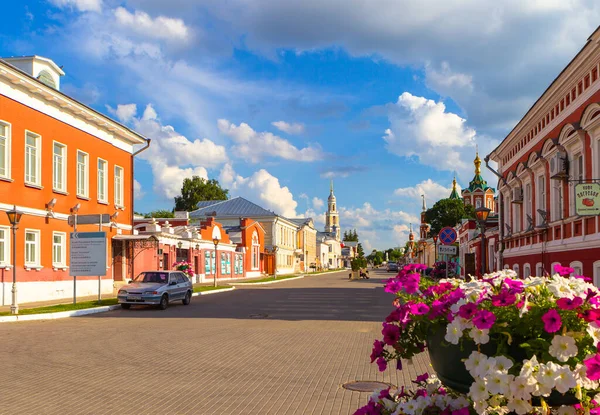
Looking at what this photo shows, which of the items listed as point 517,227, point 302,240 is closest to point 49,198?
point 517,227

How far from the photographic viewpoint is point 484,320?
3.27 meters

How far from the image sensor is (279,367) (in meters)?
9.86

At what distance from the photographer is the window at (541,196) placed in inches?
917

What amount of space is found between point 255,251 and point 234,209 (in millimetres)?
17379

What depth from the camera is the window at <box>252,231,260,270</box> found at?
226 feet

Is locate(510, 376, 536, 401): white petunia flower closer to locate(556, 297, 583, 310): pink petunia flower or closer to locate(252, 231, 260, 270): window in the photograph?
locate(556, 297, 583, 310): pink petunia flower

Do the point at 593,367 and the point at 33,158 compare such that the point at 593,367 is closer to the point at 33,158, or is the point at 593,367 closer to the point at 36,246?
the point at 36,246

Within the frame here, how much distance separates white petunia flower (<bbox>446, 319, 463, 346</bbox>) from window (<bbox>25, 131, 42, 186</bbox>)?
954 inches

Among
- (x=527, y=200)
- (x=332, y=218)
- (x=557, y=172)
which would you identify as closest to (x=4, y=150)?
(x=557, y=172)

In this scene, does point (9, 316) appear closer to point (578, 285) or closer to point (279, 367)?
point (279, 367)

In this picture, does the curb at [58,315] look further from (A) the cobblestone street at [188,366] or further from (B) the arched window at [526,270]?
(B) the arched window at [526,270]

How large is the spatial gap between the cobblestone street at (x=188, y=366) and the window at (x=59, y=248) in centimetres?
964

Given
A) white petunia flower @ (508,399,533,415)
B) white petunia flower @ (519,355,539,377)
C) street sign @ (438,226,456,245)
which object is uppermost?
street sign @ (438,226,456,245)

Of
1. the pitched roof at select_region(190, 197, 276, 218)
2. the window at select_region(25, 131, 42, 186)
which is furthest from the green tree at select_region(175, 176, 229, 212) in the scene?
the window at select_region(25, 131, 42, 186)
